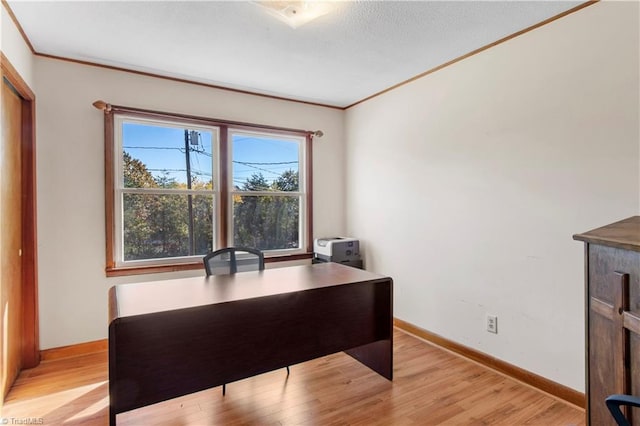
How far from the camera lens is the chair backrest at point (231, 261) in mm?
2463

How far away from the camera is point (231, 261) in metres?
2.52

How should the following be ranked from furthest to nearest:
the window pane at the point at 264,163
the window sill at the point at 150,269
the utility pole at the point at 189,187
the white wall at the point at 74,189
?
the window pane at the point at 264,163 < the utility pole at the point at 189,187 < the window sill at the point at 150,269 < the white wall at the point at 74,189

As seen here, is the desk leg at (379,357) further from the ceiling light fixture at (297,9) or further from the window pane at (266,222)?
the ceiling light fixture at (297,9)

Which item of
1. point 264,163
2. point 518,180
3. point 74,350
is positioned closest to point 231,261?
point 264,163

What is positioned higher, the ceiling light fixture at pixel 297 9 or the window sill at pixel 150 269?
the ceiling light fixture at pixel 297 9

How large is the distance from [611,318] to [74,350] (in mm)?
3478

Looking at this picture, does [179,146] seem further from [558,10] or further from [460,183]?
[558,10]

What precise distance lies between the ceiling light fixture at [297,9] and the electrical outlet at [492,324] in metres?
2.39

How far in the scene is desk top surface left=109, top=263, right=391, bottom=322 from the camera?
168 centimetres

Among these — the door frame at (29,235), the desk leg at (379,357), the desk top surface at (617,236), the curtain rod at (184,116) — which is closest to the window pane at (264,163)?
the curtain rod at (184,116)

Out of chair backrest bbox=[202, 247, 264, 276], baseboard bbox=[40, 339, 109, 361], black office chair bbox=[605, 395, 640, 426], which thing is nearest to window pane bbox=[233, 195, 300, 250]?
chair backrest bbox=[202, 247, 264, 276]

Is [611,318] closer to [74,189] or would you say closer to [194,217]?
[194,217]

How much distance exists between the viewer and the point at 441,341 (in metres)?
2.88

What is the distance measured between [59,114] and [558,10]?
3623 mm
